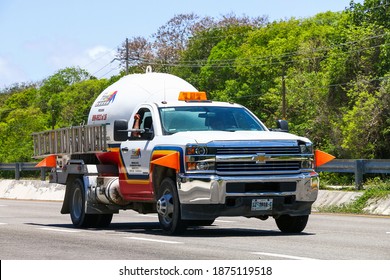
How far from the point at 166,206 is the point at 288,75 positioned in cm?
6966

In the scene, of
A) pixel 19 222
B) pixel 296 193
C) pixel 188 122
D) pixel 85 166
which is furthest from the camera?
pixel 19 222

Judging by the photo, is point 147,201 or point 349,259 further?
point 147,201

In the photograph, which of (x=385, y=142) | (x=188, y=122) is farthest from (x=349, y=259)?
(x=385, y=142)

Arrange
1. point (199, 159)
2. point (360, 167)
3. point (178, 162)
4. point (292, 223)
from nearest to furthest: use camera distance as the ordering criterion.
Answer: point (199, 159)
point (178, 162)
point (292, 223)
point (360, 167)

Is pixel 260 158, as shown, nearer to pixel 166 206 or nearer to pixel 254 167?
pixel 254 167

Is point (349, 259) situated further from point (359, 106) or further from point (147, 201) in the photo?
point (359, 106)

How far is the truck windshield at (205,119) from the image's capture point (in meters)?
17.9

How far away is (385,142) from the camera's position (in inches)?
2231

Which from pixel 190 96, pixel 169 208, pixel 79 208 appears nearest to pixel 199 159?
pixel 169 208

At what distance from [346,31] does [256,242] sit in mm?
54157

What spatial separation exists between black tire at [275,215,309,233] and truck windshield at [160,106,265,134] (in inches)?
64.7

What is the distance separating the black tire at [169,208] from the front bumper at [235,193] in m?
0.23

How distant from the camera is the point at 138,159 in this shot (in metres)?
18.4

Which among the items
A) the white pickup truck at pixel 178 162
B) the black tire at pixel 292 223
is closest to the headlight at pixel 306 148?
the white pickup truck at pixel 178 162
